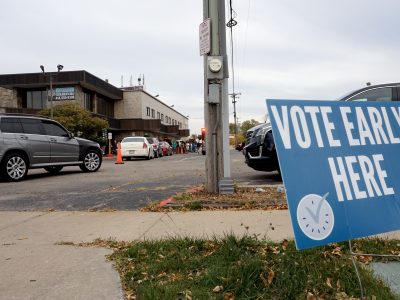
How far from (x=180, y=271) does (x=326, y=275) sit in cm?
116

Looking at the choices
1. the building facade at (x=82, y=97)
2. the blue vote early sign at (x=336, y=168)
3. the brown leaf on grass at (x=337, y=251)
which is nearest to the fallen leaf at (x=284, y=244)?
the brown leaf on grass at (x=337, y=251)

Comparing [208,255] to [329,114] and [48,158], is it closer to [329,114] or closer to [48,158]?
[329,114]

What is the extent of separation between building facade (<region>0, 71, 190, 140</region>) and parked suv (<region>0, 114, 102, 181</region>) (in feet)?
67.9

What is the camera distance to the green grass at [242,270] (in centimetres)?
286

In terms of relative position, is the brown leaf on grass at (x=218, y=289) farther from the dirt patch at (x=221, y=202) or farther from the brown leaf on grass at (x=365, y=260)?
the dirt patch at (x=221, y=202)

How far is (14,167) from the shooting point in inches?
424

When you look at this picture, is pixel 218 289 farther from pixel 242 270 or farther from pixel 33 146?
pixel 33 146

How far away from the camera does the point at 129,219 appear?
5.50 metres

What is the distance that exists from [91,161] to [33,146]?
259 centimetres

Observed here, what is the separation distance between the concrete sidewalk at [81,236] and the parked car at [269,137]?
3318mm

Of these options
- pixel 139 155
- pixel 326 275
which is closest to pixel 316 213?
pixel 326 275

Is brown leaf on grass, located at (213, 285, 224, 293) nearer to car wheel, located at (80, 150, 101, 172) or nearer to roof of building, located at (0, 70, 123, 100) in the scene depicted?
car wheel, located at (80, 150, 101, 172)

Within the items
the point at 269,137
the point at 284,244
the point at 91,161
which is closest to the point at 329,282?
the point at 284,244

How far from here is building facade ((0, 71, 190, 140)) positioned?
37.7m
